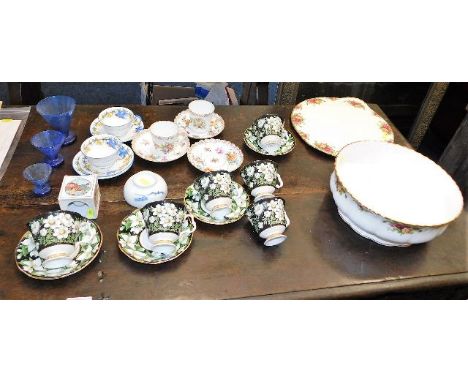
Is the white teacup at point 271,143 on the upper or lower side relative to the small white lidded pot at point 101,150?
upper

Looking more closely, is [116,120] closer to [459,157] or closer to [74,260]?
[74,260]

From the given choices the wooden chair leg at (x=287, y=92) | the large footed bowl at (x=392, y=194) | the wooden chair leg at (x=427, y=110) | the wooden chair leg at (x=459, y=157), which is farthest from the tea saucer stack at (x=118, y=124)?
the wooden chair leg at (x=427, y=110)

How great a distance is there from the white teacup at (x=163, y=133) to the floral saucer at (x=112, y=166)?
4.3 inches

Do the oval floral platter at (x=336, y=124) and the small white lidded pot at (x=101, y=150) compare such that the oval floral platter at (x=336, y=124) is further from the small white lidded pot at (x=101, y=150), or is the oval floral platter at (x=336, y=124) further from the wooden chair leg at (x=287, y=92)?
the small white lidded pot at (x=101, y=150)

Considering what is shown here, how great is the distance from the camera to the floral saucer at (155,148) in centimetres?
152

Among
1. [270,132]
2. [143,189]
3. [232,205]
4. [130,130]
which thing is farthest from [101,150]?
[270,132]

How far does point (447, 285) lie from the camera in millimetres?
1258

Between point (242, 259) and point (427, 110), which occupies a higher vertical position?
point (242, 259)

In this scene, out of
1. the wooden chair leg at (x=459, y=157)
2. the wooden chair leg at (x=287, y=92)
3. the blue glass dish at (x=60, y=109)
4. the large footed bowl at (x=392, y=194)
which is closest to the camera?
the large footed bowl at (x=392, y=194)

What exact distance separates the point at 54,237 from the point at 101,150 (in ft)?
1.51

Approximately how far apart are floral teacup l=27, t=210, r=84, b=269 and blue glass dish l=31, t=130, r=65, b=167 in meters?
0.37

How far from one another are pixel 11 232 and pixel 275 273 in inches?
32.5

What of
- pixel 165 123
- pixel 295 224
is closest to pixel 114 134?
pixel 165 123

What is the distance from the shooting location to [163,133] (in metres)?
1.52
